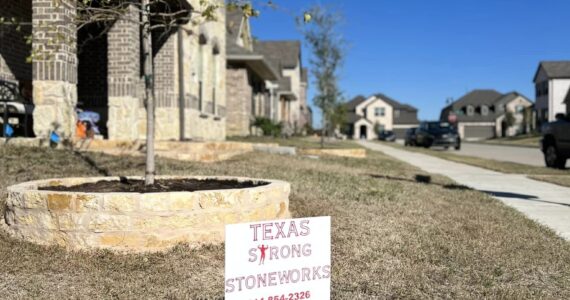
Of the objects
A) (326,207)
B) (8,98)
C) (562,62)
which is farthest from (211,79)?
(562,62)

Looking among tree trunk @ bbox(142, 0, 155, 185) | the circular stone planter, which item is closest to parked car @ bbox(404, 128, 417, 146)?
tree trunk @ bbox(142, 0, 155, 185)

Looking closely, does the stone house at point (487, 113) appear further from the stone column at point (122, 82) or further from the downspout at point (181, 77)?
the stone column at point (122, 82)

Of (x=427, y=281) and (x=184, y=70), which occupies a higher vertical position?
(x=184, y=70)

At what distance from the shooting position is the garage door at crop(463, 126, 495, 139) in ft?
284

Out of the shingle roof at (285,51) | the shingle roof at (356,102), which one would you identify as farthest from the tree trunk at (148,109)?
the shingle roof at (356,102)

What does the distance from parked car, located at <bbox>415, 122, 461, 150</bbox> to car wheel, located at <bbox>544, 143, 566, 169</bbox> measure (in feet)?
53.9

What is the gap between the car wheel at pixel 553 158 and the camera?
16094 millimetres

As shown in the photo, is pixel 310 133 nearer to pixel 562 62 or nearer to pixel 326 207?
pixel 562 62

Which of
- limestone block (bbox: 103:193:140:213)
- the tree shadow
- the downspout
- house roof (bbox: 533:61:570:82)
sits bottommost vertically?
the tree shadow

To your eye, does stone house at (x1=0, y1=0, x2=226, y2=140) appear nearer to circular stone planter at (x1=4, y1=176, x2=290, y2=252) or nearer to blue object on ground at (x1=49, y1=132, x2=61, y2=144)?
blue object on ground at (x1=49, y1=132, x2=61, y2=144)

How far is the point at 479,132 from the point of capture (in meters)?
87.2

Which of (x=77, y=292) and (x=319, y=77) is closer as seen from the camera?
(x=77, y=292)

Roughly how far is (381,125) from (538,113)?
28284mm

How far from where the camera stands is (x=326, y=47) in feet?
84.1
